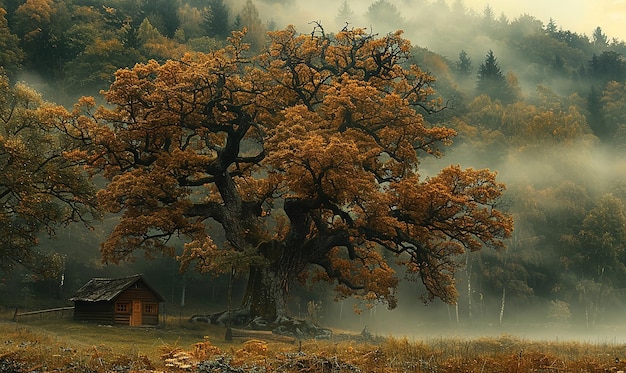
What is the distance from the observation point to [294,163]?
3194 cm

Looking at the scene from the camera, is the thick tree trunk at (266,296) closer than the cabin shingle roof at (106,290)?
Yes

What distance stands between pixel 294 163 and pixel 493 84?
97.2 m

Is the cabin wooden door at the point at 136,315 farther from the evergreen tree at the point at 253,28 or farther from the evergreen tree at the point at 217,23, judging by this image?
the evergreen tree at the point at 253,28

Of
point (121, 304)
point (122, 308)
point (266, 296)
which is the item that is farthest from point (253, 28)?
point (266, 296)

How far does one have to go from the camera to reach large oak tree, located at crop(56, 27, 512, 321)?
32875mm

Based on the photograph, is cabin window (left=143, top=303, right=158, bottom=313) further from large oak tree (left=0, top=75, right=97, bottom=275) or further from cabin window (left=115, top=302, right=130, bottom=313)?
large oak tree (left=0, top=75, right=97, bottom=275)

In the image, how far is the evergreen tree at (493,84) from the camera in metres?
117

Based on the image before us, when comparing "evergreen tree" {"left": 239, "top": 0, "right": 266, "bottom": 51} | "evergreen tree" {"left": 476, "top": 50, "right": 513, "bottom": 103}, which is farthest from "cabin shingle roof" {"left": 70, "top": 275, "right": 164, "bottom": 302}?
"evergreen tree" {"left": 239, "top": 0, "right": 266, "bottom": 51}

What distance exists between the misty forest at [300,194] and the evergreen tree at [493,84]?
34.0 m

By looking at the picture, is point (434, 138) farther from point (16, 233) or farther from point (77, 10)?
point (77, 10)

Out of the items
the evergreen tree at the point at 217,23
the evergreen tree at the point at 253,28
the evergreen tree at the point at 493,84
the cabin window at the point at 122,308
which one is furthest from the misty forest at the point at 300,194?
the evergreen tree at the point at 253,28

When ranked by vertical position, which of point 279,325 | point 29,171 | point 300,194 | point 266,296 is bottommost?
point 279,325

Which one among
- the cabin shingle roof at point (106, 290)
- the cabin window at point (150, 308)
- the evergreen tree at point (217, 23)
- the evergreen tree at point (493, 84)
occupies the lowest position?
the cabin window at point (150, 308)

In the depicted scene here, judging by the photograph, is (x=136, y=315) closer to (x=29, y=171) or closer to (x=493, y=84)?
(x=29, y=171)
